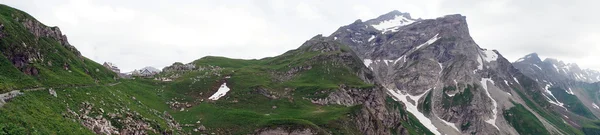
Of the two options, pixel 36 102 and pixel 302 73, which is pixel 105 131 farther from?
pixel 302 73

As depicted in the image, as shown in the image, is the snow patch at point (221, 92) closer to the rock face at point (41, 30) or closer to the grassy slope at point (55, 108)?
the grassy slope at point (55, 108)

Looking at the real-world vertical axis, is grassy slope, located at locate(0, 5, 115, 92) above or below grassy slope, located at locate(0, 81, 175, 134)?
above

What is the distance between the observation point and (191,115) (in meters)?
107

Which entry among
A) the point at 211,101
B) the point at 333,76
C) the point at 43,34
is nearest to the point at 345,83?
the point at 333,76

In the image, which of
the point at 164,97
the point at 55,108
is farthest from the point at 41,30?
the point at 55,108

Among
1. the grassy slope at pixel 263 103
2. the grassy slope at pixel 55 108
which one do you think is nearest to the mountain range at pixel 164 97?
the grassy slope at pixel 55 108

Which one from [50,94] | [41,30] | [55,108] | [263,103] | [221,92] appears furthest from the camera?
[221,92]

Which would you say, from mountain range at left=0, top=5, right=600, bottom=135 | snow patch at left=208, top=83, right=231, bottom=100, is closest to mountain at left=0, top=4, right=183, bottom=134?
mountain range at left=0, top=5, right=600, bottom=135

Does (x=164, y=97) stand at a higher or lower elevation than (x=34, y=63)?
lower

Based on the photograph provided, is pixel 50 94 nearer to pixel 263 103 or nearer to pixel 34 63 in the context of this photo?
pixel 34 63

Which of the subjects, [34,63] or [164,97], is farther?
[164,97]

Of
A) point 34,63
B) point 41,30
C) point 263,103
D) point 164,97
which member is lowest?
point 263,103

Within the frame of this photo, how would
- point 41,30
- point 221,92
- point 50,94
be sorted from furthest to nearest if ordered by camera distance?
1. point 221,92
2. point 41,30
3. point 50,94

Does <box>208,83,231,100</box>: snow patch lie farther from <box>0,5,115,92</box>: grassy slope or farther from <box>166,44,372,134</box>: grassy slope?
<box>0,5,115,92</box>: grassy slope
